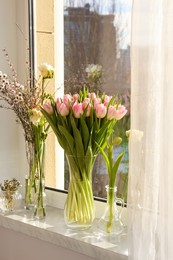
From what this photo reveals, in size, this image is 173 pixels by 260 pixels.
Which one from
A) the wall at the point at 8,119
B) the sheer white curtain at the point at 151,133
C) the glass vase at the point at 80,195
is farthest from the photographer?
the wall at the point at 8,119

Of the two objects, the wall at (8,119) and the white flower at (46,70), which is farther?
the wall at (8,119)

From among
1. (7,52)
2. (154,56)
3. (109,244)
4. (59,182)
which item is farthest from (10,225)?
(154,56)

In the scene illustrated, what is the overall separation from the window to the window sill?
0.15m

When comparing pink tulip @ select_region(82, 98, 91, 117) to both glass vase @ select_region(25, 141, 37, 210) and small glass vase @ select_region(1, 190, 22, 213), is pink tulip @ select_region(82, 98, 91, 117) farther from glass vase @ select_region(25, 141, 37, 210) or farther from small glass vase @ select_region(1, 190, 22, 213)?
small glass vase @ select_region(1, 190, 22, 213)

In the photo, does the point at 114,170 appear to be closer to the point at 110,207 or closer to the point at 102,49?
the point at 110,207

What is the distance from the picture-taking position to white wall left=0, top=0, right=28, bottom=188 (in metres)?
1.62

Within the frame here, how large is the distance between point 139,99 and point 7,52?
818mm

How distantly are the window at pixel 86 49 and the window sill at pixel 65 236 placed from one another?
151 mm

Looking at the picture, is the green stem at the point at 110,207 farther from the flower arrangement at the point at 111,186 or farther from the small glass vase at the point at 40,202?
the small glass vase at the point at 40,202

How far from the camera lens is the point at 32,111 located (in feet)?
4.49

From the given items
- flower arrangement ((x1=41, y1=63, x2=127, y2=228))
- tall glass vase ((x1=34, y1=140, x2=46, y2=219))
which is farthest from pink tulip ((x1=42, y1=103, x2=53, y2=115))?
tall glass vase ((x1=34, y1=140, x2=46, y2=219))

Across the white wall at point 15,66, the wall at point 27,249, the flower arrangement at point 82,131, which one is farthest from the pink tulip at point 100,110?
the white wall at point 15,66

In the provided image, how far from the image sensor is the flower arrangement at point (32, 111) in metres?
1.40

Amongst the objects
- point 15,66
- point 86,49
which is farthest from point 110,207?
point 15,66
